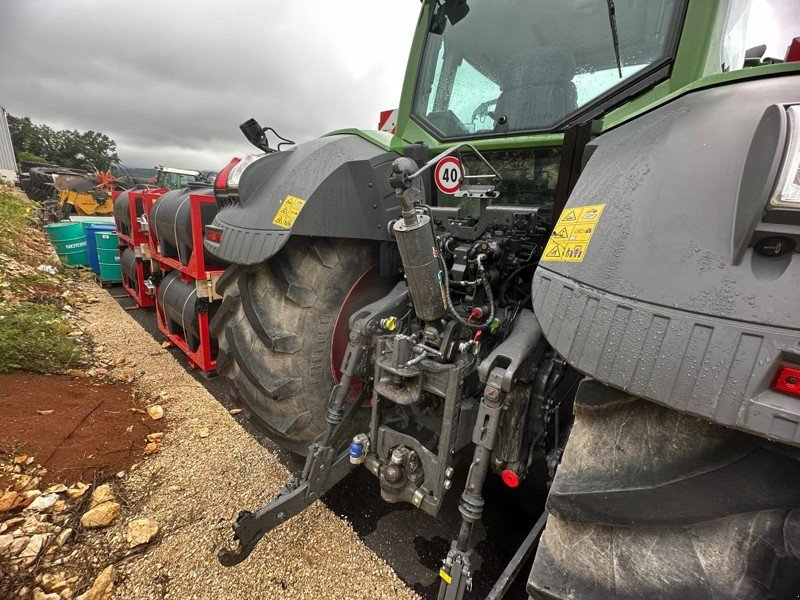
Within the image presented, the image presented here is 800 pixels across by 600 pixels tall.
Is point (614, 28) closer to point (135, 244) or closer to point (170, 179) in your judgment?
point (135, 244)

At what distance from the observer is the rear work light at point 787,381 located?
553 millimetres

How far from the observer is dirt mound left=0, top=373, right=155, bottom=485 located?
2.03m

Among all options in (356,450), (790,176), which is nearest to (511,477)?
(356,450)

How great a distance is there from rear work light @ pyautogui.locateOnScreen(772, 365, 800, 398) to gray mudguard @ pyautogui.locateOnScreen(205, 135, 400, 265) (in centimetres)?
134

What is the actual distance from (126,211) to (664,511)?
6276mm

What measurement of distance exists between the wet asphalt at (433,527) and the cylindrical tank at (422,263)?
630mm

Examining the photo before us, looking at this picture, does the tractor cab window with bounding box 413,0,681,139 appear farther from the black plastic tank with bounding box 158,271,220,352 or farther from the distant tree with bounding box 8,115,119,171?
the distant tree with bounding box 8,115,119,171

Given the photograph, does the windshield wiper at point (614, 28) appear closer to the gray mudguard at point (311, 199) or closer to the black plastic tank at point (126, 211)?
the gray mudguard at point (311, 199)

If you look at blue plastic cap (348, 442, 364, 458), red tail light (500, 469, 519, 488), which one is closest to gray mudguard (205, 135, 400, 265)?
blue plastic cap (348, 442, 364, 458)

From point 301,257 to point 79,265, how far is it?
702 centimetres

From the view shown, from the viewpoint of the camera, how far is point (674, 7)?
1.31 metres

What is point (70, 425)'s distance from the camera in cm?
230

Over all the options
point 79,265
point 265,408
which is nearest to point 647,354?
point 265,408

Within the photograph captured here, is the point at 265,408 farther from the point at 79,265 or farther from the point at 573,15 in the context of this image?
the point at 79,265
